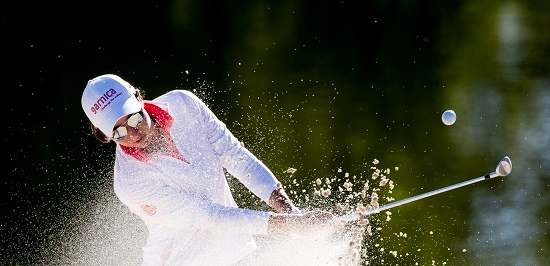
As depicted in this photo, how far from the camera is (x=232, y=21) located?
7023 millimetres

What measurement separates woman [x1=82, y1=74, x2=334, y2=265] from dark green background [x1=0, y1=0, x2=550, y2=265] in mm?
2114

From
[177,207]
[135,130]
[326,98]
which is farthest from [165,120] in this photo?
[326,98]

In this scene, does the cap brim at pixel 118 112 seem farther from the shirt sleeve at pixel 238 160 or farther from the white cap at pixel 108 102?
the shirt sleeve at pixel 238 160

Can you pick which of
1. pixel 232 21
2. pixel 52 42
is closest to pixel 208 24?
pixel 232 21

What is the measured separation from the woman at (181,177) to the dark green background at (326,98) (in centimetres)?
211

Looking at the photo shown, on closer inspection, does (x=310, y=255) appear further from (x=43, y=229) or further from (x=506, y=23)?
(x=506, y=23)

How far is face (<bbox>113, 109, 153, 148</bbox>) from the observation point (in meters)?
3.59

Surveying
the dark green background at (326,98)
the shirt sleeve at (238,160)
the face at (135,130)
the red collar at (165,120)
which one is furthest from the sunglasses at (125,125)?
the dark green background at (326,98)

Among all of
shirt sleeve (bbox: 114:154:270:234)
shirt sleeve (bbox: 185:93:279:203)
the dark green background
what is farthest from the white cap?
the dark green background

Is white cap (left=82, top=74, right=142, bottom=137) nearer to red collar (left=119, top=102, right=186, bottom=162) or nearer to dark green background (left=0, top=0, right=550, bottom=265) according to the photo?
red collar (left=119, top=102, right=186, bottom=162)

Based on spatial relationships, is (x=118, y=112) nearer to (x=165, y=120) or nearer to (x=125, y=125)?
(x=125, y=125)

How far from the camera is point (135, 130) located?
11.8ft

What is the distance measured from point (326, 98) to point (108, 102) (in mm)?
3295

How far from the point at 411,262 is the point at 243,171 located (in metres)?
2.58
